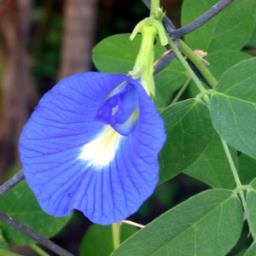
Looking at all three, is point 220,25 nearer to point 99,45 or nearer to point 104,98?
point 99,45

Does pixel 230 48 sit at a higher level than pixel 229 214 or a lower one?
higher

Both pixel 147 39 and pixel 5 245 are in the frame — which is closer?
pixel 147 39

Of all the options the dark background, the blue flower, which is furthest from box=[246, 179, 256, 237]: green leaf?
the dark background

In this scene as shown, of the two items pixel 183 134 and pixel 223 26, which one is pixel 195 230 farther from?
pixel 223 26

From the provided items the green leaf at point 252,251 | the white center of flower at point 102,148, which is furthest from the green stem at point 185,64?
the green leaf at point 252,251

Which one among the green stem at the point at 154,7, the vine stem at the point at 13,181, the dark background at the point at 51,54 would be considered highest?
the green stem at the point at 154,7

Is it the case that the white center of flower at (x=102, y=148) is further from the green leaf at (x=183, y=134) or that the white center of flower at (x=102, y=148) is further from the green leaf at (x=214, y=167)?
the green leaf at (x=214, y=167)

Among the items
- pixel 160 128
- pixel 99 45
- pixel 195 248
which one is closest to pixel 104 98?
pixel 160 128

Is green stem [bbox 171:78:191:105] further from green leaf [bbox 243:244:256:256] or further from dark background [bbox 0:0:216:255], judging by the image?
dark background [bbox 0:0:216:255]
